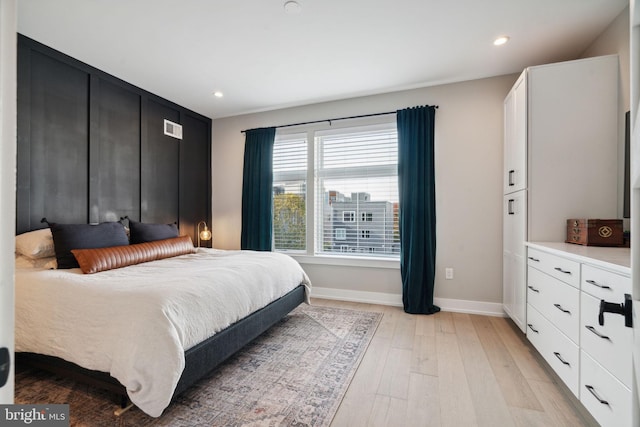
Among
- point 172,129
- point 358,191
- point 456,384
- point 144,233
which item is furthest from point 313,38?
point 456,384

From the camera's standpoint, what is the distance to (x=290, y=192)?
13.8 ft

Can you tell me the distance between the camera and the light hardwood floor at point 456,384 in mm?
1631

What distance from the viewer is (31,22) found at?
7.54 feet

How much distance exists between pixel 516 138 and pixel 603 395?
2098 millimetres

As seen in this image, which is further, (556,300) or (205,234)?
(205,234)

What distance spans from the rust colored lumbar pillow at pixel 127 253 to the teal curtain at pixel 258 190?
1.05m

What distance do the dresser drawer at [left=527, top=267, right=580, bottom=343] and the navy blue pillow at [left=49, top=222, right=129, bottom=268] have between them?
11.5ft

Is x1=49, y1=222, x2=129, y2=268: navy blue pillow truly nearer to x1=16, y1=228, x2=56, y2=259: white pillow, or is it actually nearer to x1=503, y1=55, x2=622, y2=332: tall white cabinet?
x1=16, y1=228, x2=56, y2=259: white pillow

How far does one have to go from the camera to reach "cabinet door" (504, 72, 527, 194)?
2480mm

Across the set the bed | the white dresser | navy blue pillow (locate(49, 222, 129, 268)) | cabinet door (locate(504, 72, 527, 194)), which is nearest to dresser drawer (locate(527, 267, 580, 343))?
the white dresser

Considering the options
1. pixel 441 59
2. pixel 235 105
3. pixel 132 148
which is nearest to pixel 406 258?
pixel 441 59

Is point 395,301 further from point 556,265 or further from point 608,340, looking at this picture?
point 608,340

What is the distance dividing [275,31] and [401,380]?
2884 mm

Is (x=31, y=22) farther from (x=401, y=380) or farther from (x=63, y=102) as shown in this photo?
(x=401, y=380)
